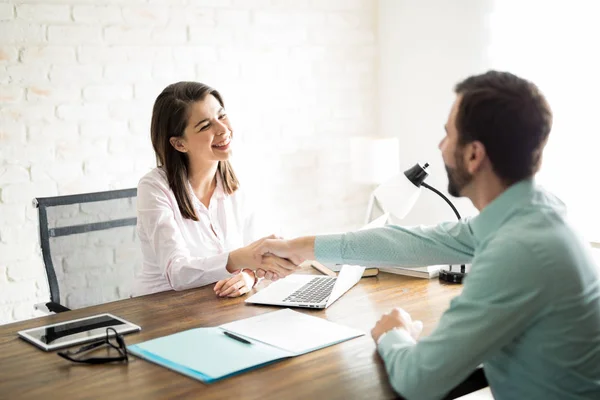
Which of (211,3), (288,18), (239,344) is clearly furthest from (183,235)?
(288,18)

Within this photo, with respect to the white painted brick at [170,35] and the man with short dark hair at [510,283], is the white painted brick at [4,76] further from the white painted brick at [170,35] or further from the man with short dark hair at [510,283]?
the man with short dark hair at [510,283]

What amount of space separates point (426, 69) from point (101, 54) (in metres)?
1.75

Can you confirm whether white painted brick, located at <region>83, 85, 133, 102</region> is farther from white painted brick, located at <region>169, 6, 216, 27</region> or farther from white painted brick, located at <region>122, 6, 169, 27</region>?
white painted brick, located at <region>169, 6, 216, 27</region>

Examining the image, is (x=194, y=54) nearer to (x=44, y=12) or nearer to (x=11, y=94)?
(x=44, y=12)

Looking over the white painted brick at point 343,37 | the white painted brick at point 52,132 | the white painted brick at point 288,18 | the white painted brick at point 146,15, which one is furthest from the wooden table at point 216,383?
the white painted brick at point 343,37

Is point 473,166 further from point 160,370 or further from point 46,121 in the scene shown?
point 46,121

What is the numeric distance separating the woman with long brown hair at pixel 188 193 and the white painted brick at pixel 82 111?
735 mm

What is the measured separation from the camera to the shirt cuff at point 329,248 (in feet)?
6.44

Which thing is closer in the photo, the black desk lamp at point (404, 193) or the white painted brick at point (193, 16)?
the black desk lamp at point (404, 193)

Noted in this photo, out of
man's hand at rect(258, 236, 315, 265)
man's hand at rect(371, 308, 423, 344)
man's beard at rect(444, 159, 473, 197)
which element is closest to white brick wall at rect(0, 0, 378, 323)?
man's hand at rect(258, 236, 315, 265)

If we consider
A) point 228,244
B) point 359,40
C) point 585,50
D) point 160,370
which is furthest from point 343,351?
point 359,40

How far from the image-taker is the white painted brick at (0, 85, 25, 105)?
301 cm

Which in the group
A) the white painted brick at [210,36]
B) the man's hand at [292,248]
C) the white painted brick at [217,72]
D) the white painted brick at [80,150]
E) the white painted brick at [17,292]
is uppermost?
the white painted brick at [210,36]

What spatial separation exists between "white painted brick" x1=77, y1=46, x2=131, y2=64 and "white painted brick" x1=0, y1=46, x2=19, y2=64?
0.27 meters
